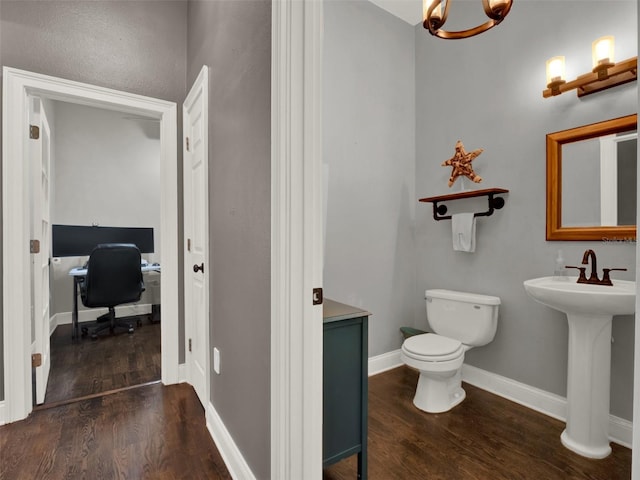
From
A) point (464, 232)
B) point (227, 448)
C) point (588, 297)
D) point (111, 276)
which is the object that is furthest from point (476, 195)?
point (111, 276)

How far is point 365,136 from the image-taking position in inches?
103

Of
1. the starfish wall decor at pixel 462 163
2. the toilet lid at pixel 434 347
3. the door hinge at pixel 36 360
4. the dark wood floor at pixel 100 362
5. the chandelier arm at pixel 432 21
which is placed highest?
the chandelier arm at pixel 432 21

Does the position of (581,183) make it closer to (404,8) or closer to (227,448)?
(404,8)

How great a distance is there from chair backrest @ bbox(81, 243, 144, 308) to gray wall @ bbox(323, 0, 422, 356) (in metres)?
2.38

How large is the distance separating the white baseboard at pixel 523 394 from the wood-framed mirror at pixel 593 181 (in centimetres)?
98

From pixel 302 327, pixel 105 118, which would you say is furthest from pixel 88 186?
pixel 302 327

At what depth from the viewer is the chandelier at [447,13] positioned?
4.59 ft

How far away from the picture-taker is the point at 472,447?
1696mm

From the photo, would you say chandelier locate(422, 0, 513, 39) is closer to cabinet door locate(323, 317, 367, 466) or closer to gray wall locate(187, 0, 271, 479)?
gray wall locate(187, 0, 271, 479)

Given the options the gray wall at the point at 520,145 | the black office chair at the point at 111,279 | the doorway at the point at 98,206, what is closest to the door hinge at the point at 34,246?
the doorway at the point at 98,206

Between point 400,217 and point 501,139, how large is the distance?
3.07 ft

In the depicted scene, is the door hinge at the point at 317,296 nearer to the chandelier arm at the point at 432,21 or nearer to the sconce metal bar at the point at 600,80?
the chandelier arm at the point at 432,21

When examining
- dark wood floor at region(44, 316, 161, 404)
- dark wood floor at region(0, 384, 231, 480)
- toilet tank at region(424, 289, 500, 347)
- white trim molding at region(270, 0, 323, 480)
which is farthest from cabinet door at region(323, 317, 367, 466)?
dark wood floor at region(44, 316, 161, 404)

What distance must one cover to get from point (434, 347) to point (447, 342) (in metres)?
0.14
